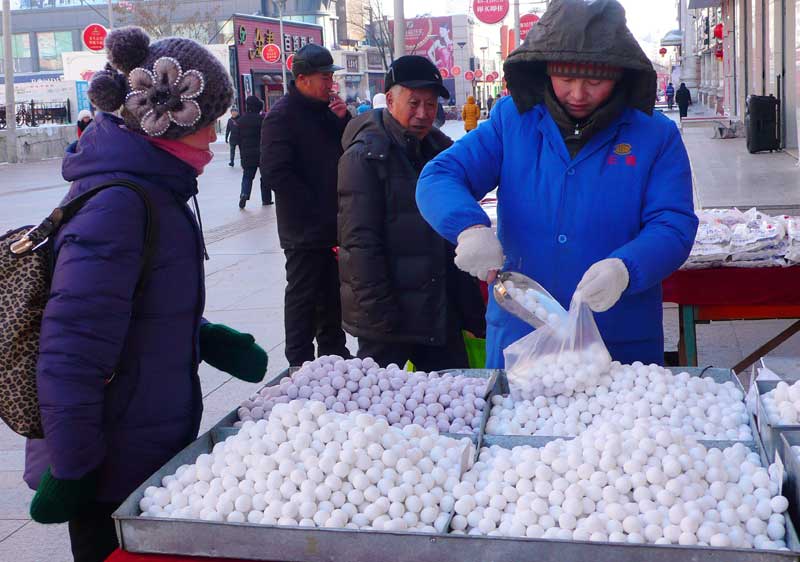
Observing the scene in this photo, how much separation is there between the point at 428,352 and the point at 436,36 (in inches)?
2724

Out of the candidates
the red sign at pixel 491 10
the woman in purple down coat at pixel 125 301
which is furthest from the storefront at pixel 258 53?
the woman in purple down coat at pixel 125 301

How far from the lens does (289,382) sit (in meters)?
2.95

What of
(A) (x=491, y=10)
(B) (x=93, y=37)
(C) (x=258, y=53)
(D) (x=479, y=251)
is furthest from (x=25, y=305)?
(C) (x=258, y=53)

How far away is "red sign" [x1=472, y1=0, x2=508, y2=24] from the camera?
24359mm

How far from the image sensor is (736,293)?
16.1 ft

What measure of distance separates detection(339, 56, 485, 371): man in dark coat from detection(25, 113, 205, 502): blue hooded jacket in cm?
180

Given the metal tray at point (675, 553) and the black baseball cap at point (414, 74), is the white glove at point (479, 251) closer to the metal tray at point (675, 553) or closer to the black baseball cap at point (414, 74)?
the metal tray at point (675, 553)

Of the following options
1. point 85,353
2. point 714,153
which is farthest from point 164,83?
point 714,153

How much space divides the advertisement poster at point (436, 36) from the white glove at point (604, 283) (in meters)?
58.0

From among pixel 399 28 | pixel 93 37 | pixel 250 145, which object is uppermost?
pixel 93 37

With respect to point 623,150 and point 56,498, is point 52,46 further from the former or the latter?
point 56,498

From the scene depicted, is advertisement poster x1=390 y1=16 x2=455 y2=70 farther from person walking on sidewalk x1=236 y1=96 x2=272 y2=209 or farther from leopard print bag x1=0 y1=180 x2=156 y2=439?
leopard print bag x1=0 y1=180 x2=156 y2=439

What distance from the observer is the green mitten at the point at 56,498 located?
2188 millimetres

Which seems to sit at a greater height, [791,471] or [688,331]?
[791,471]
